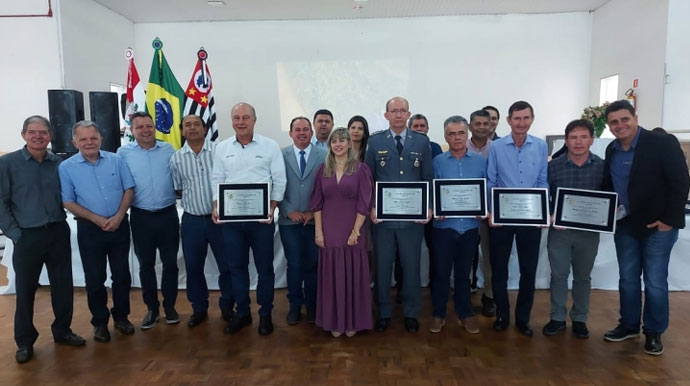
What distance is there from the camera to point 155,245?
3.22 m

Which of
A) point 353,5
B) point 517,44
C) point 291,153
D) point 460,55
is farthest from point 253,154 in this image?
point 517,44

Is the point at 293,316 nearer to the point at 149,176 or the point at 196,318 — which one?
the point at 196,318

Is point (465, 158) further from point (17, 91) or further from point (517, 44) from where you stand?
point (17, 91)

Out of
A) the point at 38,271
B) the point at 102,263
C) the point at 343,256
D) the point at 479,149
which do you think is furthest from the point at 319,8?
the point at 38,271

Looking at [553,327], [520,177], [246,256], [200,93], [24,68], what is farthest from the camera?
[24,68]

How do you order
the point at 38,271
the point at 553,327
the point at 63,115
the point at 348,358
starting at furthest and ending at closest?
the point at 63,115 → the point at 553,327 → the point at 38,271 → the point at 348,358

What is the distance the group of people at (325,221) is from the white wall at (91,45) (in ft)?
14.2

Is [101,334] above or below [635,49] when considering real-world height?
below

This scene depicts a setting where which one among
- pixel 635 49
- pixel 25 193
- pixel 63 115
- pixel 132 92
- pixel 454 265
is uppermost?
pixel 635 49

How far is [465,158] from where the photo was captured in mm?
2994

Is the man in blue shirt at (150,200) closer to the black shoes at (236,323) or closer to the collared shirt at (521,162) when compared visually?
the black shoes at (236,323)

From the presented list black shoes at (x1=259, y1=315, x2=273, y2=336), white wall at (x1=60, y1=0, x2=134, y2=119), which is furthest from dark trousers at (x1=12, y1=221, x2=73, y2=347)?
white wall at (x1=60, y1=0, x2=134, y2=119)

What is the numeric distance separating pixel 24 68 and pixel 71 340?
5.02m

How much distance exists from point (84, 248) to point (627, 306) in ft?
12.5
